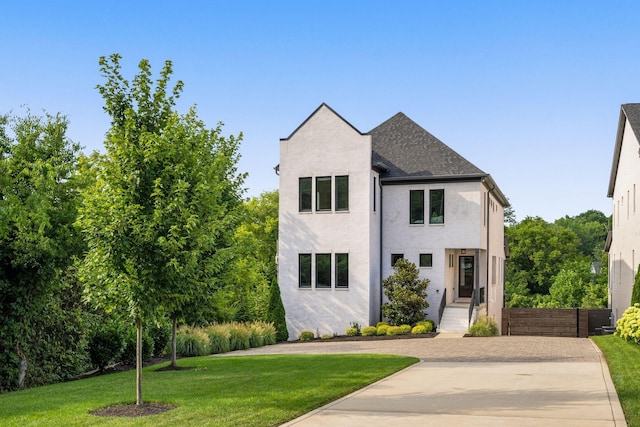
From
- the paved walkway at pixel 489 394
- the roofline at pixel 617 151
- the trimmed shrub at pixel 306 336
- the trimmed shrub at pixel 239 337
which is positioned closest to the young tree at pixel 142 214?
the paved walkway at pixel 489 394

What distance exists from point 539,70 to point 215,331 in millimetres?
15056

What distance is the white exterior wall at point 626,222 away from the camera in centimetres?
2809

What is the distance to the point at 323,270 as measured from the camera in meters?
30.4

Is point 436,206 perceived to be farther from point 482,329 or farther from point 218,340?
point 218,340

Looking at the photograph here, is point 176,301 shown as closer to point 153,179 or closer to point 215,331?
point 153,179

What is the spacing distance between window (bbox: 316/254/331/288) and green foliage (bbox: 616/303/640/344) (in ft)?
40.1

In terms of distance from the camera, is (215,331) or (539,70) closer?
(215,331)

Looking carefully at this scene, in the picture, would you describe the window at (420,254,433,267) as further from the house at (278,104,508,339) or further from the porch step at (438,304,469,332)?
the porch step at (438,304,469,332)

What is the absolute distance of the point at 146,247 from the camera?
1077 cm

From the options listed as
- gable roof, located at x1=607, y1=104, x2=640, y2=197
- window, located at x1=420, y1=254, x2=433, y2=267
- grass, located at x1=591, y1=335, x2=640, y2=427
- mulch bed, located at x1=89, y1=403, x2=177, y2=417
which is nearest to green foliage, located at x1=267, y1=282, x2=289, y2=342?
window, located at x1=420, y1=254, x2=433, y2=267

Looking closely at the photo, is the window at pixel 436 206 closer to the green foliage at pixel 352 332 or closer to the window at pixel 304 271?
the window at pixel 304 271

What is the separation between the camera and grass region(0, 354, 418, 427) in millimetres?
10195

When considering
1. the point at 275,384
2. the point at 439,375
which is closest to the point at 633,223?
the point at 439,375

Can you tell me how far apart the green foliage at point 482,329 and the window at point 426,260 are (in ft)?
13.3
